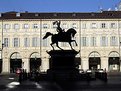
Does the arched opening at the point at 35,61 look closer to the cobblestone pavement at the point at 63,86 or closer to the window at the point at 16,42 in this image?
the window at the point at 16,42

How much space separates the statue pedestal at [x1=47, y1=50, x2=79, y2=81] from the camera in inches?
1610

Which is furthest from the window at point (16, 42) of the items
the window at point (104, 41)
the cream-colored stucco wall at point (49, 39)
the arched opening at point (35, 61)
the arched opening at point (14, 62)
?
the window at point (104, 41)

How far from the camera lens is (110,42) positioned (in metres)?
103

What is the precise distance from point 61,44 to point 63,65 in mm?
61723

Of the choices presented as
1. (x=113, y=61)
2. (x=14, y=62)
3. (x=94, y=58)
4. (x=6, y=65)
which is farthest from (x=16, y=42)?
(x=113, y=61)

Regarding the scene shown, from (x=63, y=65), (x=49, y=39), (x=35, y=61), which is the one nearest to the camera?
(x=63, y=65)

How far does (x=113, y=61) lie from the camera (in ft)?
335

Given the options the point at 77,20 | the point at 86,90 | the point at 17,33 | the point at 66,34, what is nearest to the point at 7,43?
the point at 17,33

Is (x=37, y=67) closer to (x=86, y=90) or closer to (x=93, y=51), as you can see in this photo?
(x=93, y=51)

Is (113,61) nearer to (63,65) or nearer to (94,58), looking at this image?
(94,58)

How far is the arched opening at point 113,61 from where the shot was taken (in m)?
102

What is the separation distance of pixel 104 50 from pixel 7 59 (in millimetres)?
22238

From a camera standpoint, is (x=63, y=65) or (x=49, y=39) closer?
(x=63, y=65)

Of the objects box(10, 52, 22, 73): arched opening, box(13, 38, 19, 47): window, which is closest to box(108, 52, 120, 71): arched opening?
box(10, 52, 22, 73): arched opening
